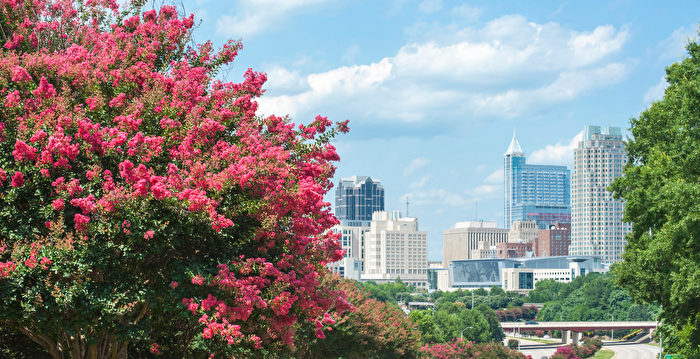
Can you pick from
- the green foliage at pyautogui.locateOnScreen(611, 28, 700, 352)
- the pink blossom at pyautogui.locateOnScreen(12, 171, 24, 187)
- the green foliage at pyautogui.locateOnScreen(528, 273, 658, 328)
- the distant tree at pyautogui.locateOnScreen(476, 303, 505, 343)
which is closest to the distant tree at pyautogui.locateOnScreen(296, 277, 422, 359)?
the green foliage at pyautogui.locateOnScreen(611, 28, 700, 352)

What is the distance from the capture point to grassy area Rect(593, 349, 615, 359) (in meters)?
115

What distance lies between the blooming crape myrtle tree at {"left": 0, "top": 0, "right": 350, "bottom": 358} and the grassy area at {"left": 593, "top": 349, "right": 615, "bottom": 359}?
10868 cm

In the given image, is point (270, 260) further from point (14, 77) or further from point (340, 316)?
point (340, 316)

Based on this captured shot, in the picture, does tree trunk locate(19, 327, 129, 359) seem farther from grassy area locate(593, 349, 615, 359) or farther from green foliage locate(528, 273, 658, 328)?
green foliage locate(528, 273, 658, 328)

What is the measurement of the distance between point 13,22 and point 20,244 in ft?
16.1

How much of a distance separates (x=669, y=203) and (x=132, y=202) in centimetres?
1747

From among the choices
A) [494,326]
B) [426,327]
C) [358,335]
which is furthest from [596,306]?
[358,335]

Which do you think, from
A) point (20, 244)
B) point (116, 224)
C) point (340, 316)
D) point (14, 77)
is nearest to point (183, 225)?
point (116, 224)

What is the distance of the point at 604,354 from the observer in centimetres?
11956

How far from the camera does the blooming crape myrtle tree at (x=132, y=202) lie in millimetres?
10844

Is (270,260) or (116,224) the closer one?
(116,224)

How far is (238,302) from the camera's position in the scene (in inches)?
450

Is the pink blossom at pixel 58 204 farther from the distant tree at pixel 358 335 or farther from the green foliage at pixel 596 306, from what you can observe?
the green foliage at pixel 596 306

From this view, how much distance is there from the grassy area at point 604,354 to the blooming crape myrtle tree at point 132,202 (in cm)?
10868
